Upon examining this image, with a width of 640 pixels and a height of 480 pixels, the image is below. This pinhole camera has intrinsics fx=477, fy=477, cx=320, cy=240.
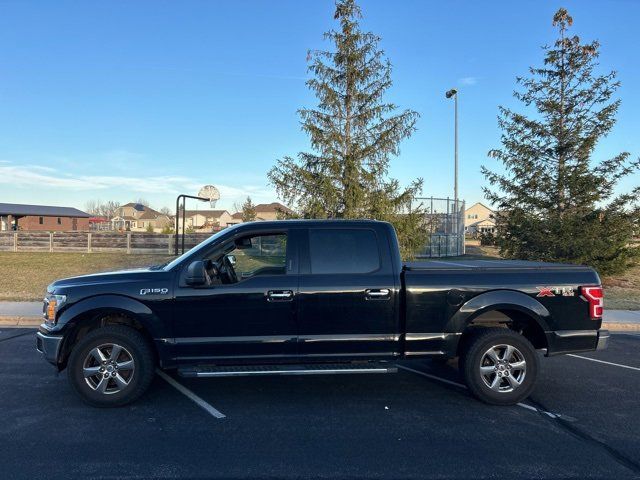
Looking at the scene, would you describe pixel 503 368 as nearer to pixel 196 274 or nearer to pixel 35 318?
pixel 196 274

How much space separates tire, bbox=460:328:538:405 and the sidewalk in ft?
19.1

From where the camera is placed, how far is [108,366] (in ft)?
16.0

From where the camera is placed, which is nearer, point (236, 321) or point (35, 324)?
point (236, 321)

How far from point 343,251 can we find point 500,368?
2.08 metres

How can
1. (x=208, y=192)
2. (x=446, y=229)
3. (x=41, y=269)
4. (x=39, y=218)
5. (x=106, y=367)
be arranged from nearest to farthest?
(x=106, y=367) → (x=41, y=269) → (x=208, y=192) → (x=446, y=229) → (x=39, y=218)

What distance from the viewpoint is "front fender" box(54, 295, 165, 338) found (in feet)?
15.9

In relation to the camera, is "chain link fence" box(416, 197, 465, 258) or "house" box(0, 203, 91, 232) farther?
"house" box(0, 203, 91, 232)

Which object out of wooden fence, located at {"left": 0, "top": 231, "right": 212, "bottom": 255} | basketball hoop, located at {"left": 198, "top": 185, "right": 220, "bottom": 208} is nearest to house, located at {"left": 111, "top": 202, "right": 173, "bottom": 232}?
wooden fence, located at {"left": 0, "top": 231, "right": 212, "bottom": 255}

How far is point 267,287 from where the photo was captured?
4957 millimetres

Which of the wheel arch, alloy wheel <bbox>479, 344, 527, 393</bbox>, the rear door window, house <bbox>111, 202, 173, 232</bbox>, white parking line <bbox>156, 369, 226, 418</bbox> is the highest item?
house <bbox>111, 202, 173, 232</bbox>

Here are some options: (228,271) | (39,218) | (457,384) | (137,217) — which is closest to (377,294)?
(228,271)

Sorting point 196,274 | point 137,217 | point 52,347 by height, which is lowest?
point 52,347

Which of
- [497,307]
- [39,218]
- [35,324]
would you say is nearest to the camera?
[497,307]

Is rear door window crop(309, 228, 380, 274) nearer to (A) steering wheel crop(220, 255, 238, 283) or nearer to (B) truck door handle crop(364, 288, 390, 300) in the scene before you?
(B) truck door handle crop(364, 288, 390, 300)
